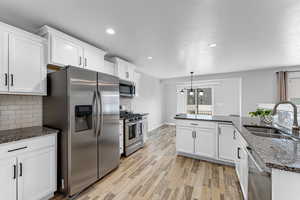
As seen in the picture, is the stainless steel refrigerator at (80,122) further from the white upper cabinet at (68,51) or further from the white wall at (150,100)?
Answer: the white wall at (150,100)

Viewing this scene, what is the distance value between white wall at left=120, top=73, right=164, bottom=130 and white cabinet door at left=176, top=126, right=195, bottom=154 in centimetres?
204

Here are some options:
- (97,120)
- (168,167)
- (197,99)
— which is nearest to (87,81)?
(97,120)

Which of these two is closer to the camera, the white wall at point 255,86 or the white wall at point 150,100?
the white wall at point 255,86

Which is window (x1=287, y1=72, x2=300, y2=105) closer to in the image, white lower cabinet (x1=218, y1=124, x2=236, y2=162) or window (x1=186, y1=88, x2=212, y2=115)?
window (x1=186, y1=88, x2=212, y2=115)

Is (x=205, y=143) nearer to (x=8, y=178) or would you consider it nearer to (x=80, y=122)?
(x=80, y=122)

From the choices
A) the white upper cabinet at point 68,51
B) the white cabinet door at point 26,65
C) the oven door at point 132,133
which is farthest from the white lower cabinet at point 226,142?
the white cabinet door at point 26,65

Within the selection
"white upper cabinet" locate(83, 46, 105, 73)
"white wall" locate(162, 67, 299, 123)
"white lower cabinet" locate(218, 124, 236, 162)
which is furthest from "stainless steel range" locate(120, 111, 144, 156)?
"white wall" locate(162, 67, 299, 123)

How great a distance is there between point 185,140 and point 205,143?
17.9 inches

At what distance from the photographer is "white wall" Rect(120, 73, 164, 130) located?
4.94m

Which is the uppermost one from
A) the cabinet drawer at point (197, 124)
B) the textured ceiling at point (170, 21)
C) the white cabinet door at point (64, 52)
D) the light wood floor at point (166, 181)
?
the textured ceiling at point (170, 21)

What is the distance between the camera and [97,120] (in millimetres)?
2070

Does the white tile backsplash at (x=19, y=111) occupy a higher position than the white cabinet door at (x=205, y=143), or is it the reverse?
the white tile backsplash at (x=19, y=111)

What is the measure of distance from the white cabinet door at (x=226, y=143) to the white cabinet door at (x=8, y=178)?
3291mm

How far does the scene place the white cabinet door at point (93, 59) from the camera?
2.46 meters
